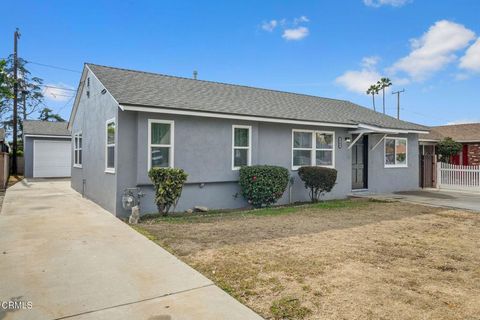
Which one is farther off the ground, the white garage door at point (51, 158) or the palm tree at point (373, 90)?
the palm tree at point (373, 90)

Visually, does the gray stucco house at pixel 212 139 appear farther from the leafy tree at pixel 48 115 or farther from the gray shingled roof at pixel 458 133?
the leafy tree at pixel 48 115

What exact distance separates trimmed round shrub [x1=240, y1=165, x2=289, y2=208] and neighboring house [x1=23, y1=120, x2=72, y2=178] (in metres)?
18.4

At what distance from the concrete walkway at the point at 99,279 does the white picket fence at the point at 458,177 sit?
1485 centimetres

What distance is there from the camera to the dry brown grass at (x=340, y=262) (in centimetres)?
342

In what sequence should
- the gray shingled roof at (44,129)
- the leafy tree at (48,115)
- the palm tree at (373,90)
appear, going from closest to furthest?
the gray shingled roof at (44,129) → the leafy tree at (48,115) → the palm tree at (373,90)

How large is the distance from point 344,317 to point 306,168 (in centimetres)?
808

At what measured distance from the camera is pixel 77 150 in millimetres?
14922

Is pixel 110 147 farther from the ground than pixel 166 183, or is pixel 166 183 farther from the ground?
pixel 110 147

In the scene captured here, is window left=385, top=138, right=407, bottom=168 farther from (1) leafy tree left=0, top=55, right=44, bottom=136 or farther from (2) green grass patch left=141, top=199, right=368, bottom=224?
(1) leafy tree left=0, top=55, right=44, bottom=136

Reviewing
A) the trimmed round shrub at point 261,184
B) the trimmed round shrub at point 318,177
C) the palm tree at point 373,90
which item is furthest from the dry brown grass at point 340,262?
the palm tree at point 373,90

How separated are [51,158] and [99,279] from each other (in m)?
22.2

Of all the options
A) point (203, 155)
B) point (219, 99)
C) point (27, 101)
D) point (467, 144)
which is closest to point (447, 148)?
point (467, 144)

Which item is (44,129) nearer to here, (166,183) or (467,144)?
(166,183)

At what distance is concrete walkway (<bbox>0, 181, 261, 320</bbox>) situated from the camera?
10.7 ft
